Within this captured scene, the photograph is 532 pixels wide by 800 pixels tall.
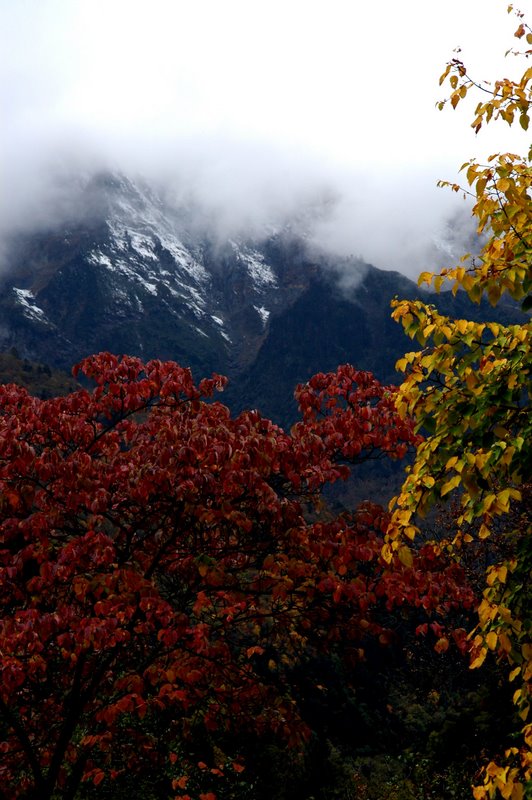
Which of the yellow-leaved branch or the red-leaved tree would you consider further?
the red-leaved tree

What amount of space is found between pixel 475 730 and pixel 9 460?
13839mm

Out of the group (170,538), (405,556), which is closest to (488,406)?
(405,556)

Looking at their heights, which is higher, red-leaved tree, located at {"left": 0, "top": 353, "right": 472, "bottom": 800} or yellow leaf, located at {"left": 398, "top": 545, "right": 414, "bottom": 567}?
red-leaved tree, located at {"left": 0, "top": 353, "right": 472, "bottom": 800}

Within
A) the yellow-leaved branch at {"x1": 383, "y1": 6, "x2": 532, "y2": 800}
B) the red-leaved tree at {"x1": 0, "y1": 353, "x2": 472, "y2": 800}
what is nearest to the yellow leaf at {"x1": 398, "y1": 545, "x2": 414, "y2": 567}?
the yellow-leaved branch at {"x1": 383, "y1": 6, "x2": 532, "y2": 800}

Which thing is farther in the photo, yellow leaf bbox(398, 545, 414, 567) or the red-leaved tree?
the red-leaved tree

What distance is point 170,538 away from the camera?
7.57 meters

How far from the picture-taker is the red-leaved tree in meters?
6.71

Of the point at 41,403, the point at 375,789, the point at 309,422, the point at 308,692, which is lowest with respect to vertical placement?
the point at 375,789

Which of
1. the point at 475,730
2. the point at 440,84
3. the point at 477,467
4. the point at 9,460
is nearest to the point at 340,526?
the point at 477,467

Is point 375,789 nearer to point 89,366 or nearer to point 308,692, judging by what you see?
point 308,692

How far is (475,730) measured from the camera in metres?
14.9

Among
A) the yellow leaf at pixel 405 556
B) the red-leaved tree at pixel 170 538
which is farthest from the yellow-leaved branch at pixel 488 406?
the red-leaved tree at pixel 170 538

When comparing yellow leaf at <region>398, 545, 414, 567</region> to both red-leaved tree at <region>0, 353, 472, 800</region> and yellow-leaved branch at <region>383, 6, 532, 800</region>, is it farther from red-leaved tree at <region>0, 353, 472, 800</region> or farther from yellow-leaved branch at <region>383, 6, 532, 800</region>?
red-leaved tree at <region>0, 353, 472, 800</region>

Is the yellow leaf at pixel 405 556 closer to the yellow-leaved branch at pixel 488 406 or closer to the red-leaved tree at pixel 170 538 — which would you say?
the yellow-leaved branch at pixel 488 406
